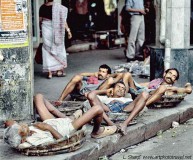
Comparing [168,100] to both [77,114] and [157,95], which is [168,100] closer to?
[157,95]

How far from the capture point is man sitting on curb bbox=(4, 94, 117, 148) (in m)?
5.41

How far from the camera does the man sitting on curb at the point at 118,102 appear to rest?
21.3ft

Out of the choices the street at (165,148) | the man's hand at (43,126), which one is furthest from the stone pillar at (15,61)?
the street at (165,148)

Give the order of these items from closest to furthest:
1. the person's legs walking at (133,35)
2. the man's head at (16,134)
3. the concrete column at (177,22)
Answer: the man's head at (16,134), the concrete column at (177,22), the person's legs walking at (133,35)

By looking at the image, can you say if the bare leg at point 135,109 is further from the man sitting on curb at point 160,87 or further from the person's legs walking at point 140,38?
the person's legs walking at point 140,38

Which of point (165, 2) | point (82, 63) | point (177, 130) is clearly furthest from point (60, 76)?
point (177, 130)

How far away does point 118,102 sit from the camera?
6.96m

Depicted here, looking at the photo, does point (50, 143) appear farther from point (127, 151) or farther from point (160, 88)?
point (160, 88)

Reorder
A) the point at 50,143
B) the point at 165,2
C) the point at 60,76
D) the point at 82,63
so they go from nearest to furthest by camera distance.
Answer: the point at 50,143 → the point at 165,2 → the point at 60,76 → the point at 82,63

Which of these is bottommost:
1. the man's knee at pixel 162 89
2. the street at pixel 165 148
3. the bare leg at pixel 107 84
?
the street at pixel 165 148

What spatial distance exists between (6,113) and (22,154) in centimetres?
104

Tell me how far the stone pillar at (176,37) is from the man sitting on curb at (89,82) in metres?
1.29

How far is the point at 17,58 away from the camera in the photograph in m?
6.45

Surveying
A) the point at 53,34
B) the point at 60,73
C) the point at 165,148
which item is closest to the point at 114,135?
the point at 165,148
